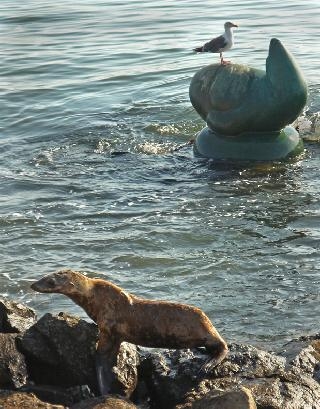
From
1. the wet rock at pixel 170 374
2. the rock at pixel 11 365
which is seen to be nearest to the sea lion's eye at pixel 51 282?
the rock at pixel 11 365

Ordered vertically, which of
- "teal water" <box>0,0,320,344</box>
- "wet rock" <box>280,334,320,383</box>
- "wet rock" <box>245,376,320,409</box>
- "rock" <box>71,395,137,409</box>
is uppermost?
"rock" <box>71,395,137,409</box>

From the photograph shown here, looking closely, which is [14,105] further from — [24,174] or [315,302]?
[315,302]

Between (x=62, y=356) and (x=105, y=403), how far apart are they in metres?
0.56

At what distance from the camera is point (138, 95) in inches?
617

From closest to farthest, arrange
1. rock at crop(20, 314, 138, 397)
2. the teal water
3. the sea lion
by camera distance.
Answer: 1. rock at crop(20, 314, 138, 397)
2. the sea lion
3. the teal water

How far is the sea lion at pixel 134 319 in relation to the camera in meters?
5.95

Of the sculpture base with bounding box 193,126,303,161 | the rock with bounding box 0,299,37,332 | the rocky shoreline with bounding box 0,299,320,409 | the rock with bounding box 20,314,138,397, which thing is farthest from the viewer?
the sculpture base with bounding box 193,126,303,161

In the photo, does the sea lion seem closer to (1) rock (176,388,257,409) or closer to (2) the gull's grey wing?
(1) rock (176,388,257,409)

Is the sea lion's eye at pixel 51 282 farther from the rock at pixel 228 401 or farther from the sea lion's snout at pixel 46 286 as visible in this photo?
the rock at pixel 228 401

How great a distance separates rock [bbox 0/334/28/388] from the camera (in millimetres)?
5723

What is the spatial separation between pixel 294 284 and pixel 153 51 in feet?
39.3

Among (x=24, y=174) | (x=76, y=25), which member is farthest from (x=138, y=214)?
(x=76, y=25)

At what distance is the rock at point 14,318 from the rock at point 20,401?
0.79 meters

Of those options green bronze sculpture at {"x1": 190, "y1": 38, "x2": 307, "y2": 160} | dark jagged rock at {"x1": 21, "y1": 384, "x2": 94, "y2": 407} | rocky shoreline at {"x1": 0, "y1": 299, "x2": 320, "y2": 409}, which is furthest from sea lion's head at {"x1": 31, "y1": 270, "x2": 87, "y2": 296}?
green bronze sculpture at {"x1": 190, "y1": 38, "x2": 307, "y2": 160}
